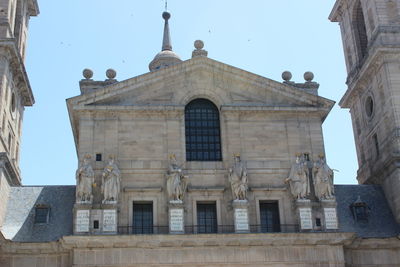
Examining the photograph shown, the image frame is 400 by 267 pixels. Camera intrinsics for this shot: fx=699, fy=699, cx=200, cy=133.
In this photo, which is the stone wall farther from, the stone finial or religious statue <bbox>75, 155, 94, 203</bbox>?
the stone finial

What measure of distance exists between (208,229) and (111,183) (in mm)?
5374

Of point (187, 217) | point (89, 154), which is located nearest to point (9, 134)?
point (89, 154)

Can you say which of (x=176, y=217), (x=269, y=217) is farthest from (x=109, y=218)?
(x=269, y=217)

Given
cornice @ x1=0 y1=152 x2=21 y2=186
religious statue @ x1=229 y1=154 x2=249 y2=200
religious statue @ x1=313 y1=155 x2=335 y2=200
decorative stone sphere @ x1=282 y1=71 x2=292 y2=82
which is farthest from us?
decorative stone sphere @ x1=282 y1=71 x2=292 y2=82

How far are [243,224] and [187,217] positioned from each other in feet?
9.28

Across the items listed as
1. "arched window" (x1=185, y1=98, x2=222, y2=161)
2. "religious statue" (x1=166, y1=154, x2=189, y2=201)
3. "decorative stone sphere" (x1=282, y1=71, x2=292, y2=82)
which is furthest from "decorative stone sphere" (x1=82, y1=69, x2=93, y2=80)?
"decorative stone sphere" (x1=282, y1=71, x2=292, y2=82)

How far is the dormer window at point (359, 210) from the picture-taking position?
1468 inches

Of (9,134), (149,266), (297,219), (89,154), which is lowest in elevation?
(149,266)

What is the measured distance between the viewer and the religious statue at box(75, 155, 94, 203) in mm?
33938

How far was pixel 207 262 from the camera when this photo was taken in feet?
108

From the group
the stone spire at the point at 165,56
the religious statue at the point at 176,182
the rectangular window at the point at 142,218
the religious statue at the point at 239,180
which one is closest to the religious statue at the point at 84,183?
the rectangular window at the point at 142,218

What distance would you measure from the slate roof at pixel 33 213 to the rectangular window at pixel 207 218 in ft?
21.4

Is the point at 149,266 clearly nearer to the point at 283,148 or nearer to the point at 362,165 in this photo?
the point at 283,148

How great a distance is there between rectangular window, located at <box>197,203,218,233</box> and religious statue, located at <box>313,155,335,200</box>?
530 centimetres
